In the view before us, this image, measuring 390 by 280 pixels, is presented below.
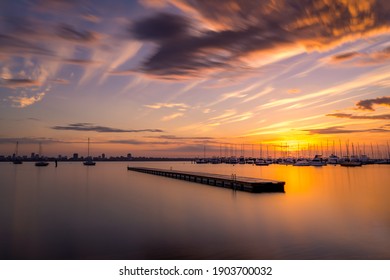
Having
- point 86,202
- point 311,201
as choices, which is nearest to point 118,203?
point 86,202

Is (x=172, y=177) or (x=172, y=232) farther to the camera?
(x=172, y=177)

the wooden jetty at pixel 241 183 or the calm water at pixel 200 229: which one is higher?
the wooden jetty at pixel 241 183

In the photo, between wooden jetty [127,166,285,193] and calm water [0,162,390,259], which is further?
wooden jetty [127,166,285,193]

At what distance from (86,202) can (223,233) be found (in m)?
21.5

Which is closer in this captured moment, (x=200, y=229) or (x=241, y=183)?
(x=200, y=229)

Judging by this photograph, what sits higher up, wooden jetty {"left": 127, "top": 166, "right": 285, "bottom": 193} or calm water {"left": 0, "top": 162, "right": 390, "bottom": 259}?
wooden jetty {"left": 127, "top": 166, "right": 285, "bottom": 193}

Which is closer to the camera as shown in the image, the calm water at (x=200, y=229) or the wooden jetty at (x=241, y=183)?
the calm water at (x=200, y=229)

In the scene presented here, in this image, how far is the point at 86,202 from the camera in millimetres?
35031

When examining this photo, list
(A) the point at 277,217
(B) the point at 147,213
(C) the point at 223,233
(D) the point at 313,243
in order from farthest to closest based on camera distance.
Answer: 1. (B) the point at 147,213
2. (A) the point at 277,217
3. (C) the point at 223,233
4. (D) the point at 313,243

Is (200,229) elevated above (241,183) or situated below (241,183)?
below
